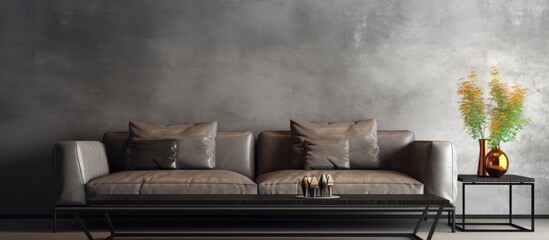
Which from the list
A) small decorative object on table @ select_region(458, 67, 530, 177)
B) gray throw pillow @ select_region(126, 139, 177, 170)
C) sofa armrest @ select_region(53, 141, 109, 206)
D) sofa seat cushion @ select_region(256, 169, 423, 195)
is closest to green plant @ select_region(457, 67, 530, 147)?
small decorative object on table @ select_region(458, 67, 530, 177)

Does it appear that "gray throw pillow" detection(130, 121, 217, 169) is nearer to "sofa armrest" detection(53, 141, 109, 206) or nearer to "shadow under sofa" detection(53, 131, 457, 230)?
"shadow under sofa" detection(53, 131, 457, 230)

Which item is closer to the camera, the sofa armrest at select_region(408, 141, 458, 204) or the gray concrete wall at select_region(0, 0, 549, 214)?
the sofa armrest at select_region(408, 141, 458, 204)

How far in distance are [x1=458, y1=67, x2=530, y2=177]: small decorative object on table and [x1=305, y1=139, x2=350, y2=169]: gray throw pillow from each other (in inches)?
42.0

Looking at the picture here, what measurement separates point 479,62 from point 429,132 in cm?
76

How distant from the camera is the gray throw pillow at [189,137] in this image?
6027mm

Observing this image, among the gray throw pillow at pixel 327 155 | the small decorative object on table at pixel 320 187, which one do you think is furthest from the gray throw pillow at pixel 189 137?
the small decorative object on table at pixel 320 187

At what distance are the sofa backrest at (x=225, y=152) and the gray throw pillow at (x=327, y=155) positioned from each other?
0.54 m

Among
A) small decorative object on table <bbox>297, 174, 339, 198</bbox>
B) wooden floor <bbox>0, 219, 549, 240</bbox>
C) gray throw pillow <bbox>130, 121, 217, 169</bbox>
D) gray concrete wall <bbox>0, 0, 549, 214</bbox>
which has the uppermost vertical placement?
gray concrete wall <bbox>0, 0, 549, 214</bbox>

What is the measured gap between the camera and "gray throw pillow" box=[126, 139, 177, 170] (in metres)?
5.98

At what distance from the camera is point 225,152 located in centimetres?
628

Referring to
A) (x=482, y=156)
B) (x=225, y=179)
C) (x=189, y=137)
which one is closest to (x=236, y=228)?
(x=225, y=179)

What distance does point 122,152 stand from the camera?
625 centimetres

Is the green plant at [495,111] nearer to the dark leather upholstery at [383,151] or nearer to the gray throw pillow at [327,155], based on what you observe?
the dark leather upholstery at [383,151]

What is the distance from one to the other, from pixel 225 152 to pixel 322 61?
1.23 meters
